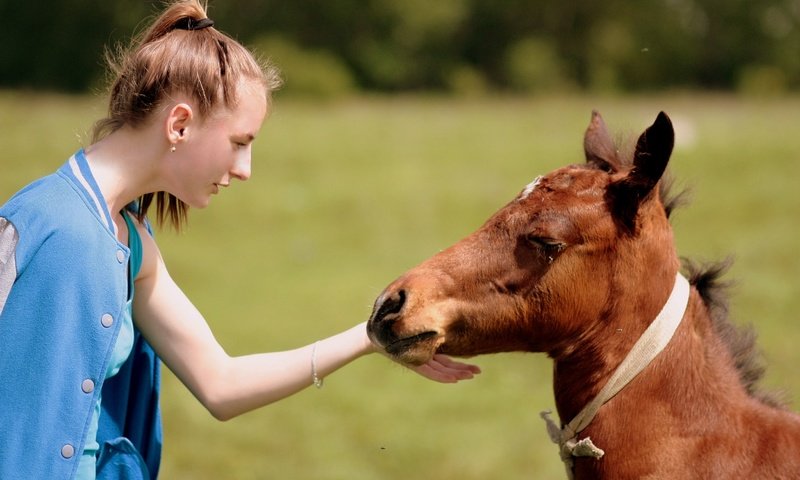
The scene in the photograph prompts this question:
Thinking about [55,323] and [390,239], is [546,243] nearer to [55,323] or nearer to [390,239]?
[55,323]

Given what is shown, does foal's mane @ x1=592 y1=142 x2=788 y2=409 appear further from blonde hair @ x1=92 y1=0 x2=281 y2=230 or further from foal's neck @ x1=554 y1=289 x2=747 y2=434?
blonde hair @ x1=92 y1=0 x2=281 y2=230

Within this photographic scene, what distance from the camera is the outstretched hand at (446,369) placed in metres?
3.01

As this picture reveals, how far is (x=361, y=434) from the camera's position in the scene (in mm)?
7836

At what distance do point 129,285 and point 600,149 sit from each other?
4.68 feet

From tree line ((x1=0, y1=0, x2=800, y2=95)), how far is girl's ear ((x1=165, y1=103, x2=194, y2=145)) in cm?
3597

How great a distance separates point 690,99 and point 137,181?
26.7 meters

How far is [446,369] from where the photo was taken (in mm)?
3031

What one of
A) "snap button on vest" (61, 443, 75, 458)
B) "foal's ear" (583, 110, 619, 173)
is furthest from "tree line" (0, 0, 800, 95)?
"snap button on vest" (61, 443, 75, 458)

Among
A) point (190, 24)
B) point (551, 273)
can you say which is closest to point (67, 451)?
point (190, 24)

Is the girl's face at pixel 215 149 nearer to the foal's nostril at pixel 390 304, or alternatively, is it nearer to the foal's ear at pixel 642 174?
the foal's nostril at pixel 390 304

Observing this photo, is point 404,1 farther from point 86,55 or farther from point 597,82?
point 86,55

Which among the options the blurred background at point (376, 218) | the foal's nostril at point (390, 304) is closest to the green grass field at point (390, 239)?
the blurred background at point (376, 218)

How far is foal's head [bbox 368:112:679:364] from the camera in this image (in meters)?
2.82

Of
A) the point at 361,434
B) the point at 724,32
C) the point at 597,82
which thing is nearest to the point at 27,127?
the point at 361,434
